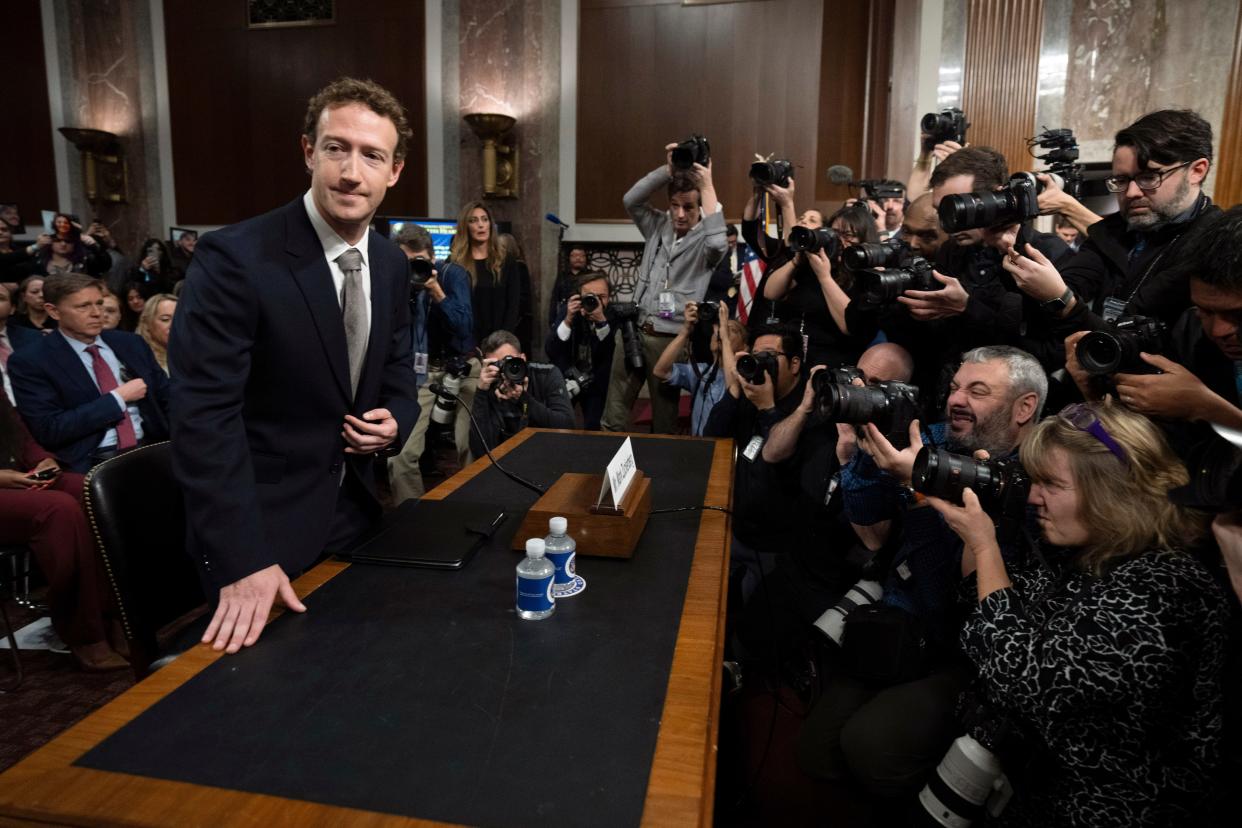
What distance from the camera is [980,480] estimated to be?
150cm

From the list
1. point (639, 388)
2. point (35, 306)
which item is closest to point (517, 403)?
point (639, 388)

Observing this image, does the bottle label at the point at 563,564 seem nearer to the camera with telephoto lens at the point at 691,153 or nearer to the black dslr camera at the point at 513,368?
the black dslr camera at the point at 513,368

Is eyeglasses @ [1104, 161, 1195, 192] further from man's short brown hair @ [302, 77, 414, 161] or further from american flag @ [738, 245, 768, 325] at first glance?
american flag @ [738, 245, 768, 325]

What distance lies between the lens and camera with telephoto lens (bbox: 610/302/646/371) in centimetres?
400

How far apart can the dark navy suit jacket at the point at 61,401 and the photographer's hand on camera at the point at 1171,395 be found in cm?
309

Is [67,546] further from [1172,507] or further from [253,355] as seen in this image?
[1172,507]

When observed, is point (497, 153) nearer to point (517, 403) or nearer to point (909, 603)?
point (517, 403)

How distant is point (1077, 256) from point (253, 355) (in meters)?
2.13

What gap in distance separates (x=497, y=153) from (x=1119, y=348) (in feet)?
20.3

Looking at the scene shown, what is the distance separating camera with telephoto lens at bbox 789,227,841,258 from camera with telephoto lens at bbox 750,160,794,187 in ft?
1.21

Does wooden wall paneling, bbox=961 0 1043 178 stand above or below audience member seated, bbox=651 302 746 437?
above

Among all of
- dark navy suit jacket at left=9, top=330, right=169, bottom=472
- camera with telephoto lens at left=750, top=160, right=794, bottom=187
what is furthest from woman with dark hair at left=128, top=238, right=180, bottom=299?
camera with telephoto lens at left=750, top=160, right=794, bottom=187

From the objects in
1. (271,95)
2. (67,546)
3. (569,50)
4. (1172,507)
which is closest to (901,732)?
(1172,507)

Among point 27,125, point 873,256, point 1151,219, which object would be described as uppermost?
point 27,125
